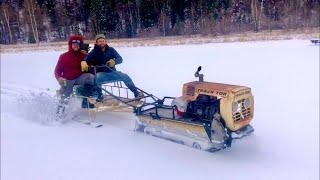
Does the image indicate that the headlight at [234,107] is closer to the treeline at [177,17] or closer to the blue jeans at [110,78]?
the blue jeans at [110,78]

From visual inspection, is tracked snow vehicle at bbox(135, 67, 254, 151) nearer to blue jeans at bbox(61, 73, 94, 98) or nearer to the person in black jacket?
the person in black jacket

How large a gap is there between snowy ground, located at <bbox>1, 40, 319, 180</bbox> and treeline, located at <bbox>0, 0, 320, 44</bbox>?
4073 mm

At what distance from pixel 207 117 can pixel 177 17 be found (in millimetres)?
10273

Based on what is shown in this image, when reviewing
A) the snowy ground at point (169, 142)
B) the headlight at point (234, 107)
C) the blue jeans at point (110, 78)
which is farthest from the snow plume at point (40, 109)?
the headlight at point (234, 107)

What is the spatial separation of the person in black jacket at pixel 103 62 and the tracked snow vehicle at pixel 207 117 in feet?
4.31

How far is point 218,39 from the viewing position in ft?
48.7

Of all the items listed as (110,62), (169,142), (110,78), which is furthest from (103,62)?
(169,142)

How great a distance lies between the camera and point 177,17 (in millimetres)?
15117

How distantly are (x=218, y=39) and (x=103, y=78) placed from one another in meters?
8.70

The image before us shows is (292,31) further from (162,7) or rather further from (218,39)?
(162,7)

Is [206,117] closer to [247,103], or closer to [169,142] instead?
[247,103]

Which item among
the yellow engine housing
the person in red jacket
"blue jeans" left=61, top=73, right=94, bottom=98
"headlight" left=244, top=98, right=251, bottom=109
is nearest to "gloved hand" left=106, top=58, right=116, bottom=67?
"blue jeans" left=61, top=73, right=94, bottom=98

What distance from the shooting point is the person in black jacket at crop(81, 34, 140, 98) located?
679 centimetres

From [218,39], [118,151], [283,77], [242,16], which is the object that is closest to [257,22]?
[242,16]
